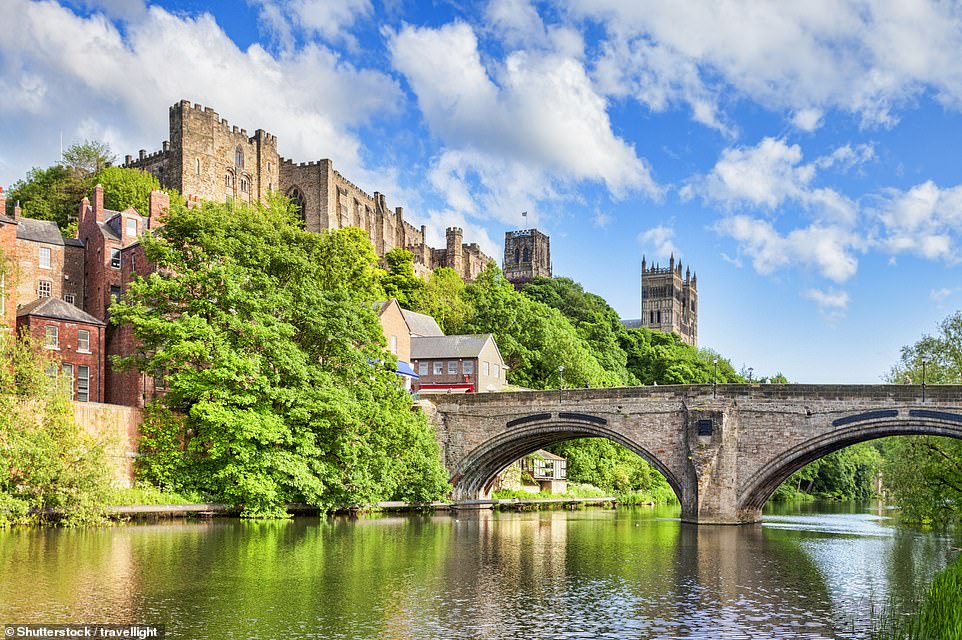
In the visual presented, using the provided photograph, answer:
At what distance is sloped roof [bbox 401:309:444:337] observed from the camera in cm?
7706

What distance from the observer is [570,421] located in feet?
164

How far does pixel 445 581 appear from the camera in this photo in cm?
2433

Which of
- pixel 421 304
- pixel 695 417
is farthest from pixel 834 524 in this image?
pixel 421 304

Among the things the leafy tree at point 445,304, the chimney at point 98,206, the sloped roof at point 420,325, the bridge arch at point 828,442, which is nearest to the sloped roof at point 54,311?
the chimney at point 98,206

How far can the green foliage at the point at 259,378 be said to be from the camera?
41.0 metres

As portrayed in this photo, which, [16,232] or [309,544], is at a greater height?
[16,232]

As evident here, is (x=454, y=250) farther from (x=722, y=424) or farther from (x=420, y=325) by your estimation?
(x=722, y=424)

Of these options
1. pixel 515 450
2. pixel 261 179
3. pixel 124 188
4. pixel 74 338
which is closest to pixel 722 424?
pixel 515 450

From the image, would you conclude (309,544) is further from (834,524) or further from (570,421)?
(834,524)

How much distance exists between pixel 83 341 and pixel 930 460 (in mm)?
42245

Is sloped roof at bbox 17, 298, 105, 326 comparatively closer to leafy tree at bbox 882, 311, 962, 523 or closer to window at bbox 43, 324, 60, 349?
window at bbox 43, 324, 60, 349

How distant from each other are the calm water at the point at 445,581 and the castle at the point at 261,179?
48.5 m

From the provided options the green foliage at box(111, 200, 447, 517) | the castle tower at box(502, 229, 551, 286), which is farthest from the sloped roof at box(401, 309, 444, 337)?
the castle tower at box(502, 229, 551, 286)

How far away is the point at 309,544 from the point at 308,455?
11.6m
